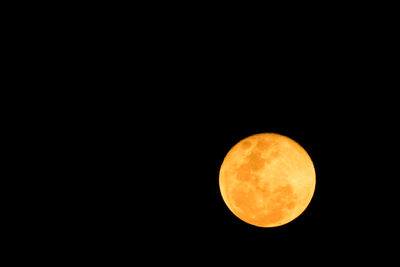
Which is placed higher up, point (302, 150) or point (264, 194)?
point (302, 150)

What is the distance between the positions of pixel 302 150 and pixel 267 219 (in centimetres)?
104

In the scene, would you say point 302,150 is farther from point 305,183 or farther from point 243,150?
point 243,150

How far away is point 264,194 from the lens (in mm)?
3553

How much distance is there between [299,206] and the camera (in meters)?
3.77

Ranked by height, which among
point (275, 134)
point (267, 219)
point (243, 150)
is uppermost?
point (275, 134)

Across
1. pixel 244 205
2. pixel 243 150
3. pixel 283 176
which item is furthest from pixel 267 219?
pixel 243 150

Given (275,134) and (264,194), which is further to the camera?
(275,134)

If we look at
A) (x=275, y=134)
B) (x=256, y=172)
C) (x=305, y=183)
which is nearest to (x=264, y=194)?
(x=256, y=172)

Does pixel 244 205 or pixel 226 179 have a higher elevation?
pixel 226 179

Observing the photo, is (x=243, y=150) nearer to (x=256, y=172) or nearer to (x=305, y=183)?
(x=256, y=172)

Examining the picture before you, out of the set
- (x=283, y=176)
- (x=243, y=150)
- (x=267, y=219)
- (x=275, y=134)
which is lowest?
(x=267, y=219)

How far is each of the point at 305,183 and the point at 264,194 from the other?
567 millimetres

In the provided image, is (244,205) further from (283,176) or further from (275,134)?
(275,134)

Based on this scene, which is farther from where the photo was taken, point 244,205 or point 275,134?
point 275,134
